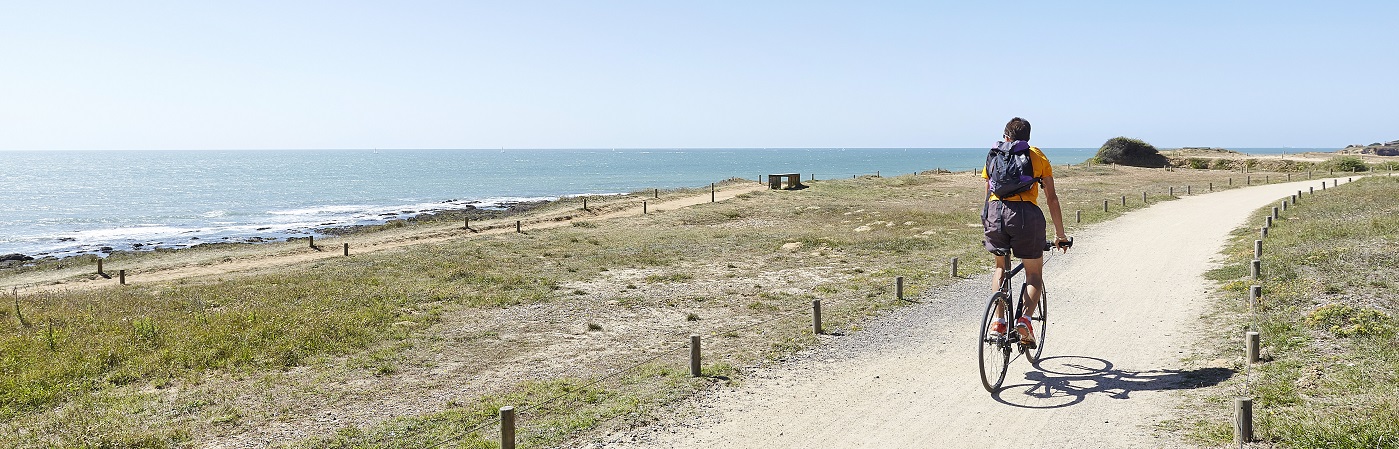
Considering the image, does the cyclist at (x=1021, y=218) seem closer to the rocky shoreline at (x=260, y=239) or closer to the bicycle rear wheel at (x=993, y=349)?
the bicycle rear wheel at (x=993, y=349)

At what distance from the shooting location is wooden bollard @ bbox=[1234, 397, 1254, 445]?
6.22m

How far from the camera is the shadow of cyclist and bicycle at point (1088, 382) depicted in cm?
784

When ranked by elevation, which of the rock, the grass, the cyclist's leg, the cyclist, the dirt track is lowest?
the rock

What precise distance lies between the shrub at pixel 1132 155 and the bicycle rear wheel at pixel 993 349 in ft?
256

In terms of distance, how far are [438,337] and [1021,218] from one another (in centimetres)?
970

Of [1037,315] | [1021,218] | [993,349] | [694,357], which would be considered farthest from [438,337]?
[1021,218]

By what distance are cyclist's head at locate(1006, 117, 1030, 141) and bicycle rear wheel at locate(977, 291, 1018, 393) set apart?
4.80 feet

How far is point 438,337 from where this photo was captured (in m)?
13.3

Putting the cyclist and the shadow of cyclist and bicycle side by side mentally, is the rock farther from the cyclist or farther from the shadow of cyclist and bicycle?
the cyclist

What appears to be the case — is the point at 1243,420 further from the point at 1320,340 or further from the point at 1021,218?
the point at 1320,340

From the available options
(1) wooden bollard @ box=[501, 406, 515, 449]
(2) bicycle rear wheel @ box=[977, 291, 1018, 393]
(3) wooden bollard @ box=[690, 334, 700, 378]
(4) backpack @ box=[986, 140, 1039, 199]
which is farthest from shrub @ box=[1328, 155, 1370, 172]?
(1) wooden bollard @ box=[501, 406, 515, 449]

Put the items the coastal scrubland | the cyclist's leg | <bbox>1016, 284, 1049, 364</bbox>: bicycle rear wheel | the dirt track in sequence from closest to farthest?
1. the dirt track
2. the cyclist's leg
3. <bbox>1016, 284, 1049, 364</bbox>: bicycle rear wheel
4. the coastal scrubland

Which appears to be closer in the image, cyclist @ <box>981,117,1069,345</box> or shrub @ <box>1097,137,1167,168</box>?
cyclist @ <box>981,117,1069,345</box>

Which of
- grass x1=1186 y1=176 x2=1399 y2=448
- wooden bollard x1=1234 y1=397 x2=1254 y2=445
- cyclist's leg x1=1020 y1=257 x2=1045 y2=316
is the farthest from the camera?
cyclist's leg x1=1020 y1=257 x2=1045 y2=316
